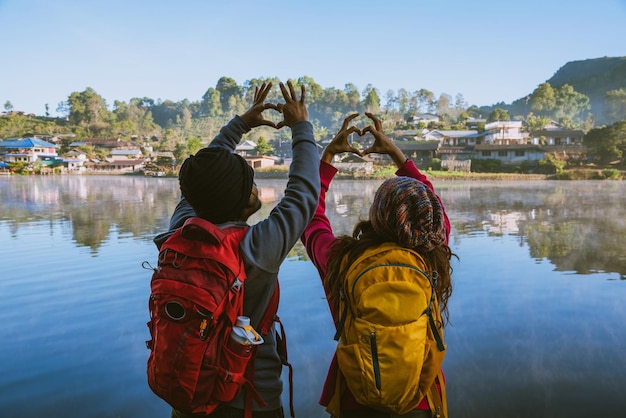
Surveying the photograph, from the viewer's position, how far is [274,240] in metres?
0.94

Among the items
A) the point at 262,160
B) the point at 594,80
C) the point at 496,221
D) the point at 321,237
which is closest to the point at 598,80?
the point at 594,80

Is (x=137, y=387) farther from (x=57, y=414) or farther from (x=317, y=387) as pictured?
(x=317, y=387)

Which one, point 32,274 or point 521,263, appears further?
point 521,263

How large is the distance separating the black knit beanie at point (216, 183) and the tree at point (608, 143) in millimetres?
28163

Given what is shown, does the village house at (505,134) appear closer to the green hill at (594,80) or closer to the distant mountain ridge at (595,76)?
the green hill at (594,80)

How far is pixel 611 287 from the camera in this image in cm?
361

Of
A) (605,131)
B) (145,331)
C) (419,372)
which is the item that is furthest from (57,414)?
(605,131)

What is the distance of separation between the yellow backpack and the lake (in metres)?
1.12

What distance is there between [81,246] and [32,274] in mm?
1444

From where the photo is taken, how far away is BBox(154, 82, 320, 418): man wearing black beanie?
3.05 feet

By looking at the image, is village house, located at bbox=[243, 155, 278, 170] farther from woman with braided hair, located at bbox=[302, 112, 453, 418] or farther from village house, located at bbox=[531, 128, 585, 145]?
woman with braided hair, located at bbox=[302, 112, 453, 418]

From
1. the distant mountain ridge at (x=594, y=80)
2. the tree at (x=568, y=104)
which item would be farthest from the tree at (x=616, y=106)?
the tree at (x=568, y=104)

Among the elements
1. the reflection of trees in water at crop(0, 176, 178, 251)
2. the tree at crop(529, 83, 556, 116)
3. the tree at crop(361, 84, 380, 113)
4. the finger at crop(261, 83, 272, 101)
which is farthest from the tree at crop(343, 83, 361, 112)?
the finger at crop(261, 83, 272, 101)

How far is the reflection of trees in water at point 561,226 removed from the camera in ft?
15.5
